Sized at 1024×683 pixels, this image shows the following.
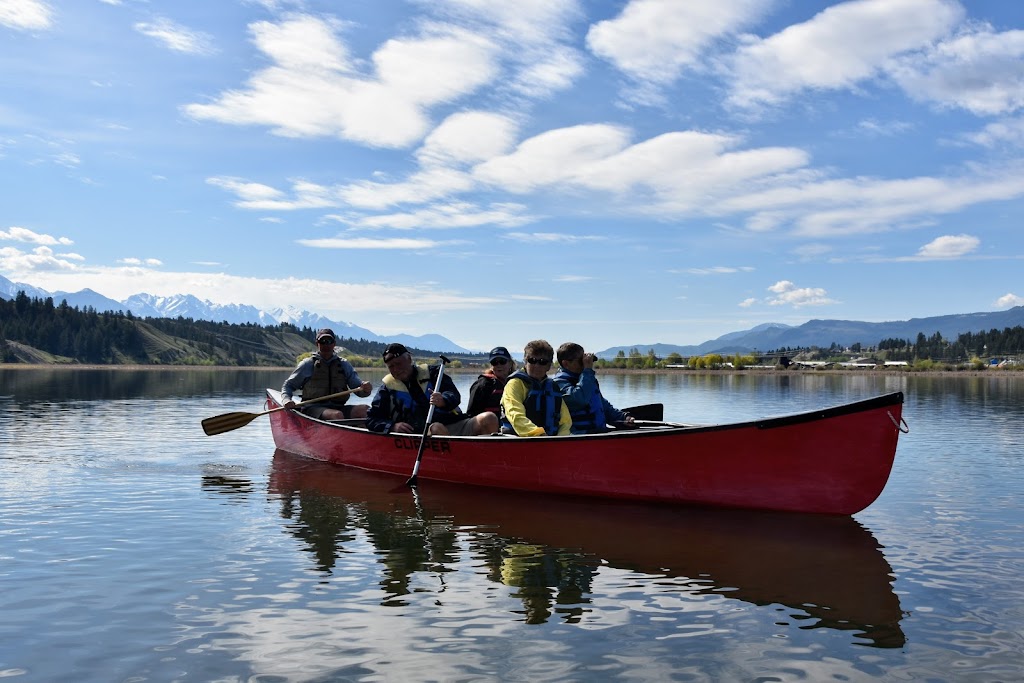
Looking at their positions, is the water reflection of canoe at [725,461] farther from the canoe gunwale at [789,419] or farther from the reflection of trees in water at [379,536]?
the reflection of trees in water at [379,536]

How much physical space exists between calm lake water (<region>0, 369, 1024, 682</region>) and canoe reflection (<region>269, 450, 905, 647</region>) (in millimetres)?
45

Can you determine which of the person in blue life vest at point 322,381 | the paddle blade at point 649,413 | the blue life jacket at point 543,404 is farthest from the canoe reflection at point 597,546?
the paddle blade at point 649,413

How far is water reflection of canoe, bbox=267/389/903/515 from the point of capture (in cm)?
1078

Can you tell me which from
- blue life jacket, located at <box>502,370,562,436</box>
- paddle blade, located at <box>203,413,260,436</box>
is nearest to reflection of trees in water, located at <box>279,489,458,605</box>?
blue life jacket, located at <box>502,370,562,436</box>

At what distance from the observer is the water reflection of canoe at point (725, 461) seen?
10.8m

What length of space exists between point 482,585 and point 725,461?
4.89 m

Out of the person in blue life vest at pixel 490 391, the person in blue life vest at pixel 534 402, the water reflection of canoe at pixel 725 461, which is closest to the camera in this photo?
the water reflection of canoe at pixel 725 461

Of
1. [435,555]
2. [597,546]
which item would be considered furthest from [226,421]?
[597,546]

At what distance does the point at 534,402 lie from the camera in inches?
514

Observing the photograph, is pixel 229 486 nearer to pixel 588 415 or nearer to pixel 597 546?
pixel 588 415

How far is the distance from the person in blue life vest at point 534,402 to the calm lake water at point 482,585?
1356 millimetres

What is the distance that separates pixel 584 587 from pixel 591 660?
2144mm

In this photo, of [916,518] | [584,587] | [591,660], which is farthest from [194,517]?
[916,518]

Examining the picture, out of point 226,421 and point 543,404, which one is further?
point 226,421
